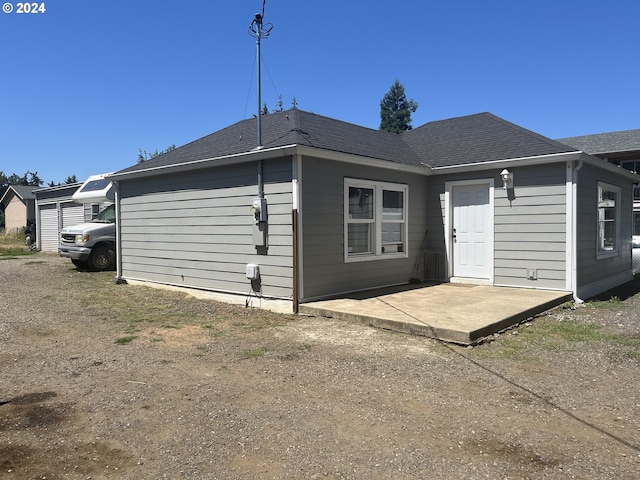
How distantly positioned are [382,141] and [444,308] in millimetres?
5075

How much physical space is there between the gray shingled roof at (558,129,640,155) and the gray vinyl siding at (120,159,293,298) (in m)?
20.9

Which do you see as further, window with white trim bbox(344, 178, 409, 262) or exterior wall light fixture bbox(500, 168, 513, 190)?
exterior wall light fixture bbox(500, 168, 513, 190)

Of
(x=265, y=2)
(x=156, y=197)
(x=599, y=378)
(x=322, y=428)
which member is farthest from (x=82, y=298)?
(x=599, y=378)

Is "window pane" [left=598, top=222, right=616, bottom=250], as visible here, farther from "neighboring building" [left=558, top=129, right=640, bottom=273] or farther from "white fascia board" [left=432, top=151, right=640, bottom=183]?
"neighboring building" [left=558, top=129, right=640, bottom=273]

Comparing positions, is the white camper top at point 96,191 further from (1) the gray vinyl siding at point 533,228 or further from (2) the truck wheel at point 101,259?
(1) the gray vinyl siding at point 533,228

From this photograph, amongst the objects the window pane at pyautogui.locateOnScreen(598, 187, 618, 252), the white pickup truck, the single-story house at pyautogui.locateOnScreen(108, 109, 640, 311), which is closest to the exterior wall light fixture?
the single-story house at pyautogui.locateOnScreen(108, 109, 640, 311)

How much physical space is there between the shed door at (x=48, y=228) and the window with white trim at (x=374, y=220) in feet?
60.3

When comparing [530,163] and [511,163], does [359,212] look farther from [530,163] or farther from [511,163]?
[530,163]

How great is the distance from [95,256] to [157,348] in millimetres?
8921

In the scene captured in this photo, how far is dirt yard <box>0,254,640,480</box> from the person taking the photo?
283 centimetres

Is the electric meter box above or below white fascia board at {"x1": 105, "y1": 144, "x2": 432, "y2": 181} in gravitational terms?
below

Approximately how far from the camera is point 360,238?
8.67 metres

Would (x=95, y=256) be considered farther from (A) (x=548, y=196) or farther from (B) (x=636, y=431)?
(B) (x=636, y=431)

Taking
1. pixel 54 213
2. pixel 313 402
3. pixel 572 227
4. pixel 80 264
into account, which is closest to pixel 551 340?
pixel 572 227
